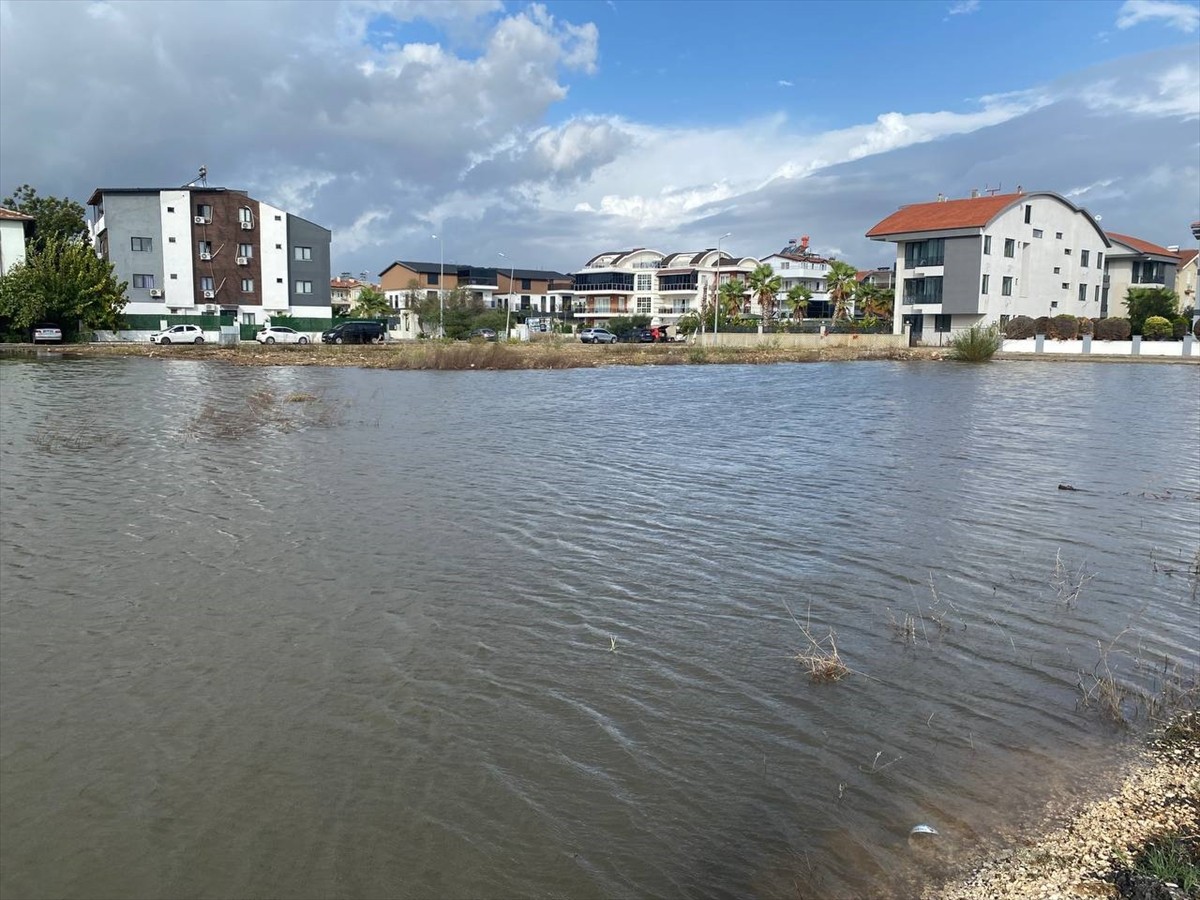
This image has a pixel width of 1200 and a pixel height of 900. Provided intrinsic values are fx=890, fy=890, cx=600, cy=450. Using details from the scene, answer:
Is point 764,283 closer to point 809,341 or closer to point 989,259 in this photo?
point 809,341

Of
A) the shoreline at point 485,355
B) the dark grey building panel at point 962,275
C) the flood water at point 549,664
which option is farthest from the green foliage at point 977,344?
the flood water at point 549,664

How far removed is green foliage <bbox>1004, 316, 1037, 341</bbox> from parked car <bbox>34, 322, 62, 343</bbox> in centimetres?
6672

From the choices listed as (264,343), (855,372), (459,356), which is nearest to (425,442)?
(459,356)

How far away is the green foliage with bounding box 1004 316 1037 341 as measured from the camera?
226 ft

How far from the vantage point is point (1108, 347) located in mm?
65000

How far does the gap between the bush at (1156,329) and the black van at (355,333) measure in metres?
57.5

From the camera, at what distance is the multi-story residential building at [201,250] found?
70.9 m

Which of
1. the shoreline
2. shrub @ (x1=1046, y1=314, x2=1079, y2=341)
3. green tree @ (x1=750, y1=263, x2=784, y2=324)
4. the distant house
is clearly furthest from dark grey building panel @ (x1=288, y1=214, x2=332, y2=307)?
shrub @ (x1=1046, y1=314, x2=1079, y2=341)

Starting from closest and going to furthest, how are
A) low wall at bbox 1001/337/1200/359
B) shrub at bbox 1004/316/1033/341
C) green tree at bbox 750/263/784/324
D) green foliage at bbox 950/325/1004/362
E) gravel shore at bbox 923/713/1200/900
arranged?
1. gravel shore at bbox 923/713/1200/900
2. green foliage at bbox 950/325/1004/362
3. low wall at bbox 1001/337/1200/359
4. shrub at bbox 1004/316/1033/341
5. green tree at bbox 750/263/784/324

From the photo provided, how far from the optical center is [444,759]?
5.62 m

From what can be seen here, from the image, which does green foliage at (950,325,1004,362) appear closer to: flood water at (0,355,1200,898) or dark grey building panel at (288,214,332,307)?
flood water at (0,355,1200,898)

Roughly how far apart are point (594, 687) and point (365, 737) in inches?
66.5

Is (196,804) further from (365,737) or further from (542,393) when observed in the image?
(542,393)

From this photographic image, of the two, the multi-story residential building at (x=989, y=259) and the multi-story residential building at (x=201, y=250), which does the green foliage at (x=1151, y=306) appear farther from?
the multi-story residential building at (x=201, y=250)
